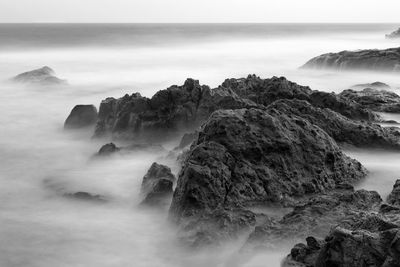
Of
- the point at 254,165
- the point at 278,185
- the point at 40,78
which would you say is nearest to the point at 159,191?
the point at 254,165

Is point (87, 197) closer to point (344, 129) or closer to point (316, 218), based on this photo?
point (316, 218)

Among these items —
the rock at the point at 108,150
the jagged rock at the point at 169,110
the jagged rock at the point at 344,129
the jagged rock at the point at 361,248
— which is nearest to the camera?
the jagged rock at the point at 361,248

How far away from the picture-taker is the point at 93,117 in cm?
1252

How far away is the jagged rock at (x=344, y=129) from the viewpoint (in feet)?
29.7

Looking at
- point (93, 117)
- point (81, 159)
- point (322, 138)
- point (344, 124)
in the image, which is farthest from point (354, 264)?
point (93, 117)

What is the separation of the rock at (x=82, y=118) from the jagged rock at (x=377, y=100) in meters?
6.47

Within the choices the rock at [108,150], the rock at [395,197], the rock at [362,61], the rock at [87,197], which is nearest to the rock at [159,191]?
the rock at [87,197]

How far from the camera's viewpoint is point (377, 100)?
13344mm

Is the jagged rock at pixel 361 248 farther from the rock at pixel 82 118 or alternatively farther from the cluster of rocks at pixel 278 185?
the rock at pixel 82 118

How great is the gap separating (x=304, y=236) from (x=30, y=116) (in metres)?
11.5

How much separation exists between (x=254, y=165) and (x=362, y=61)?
20493 mm

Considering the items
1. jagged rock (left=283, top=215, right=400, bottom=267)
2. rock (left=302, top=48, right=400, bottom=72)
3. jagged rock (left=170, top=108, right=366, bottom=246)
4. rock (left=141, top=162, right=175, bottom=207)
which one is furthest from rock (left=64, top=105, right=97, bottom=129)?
rock (left=302, top=48, right=400, bottom=72)

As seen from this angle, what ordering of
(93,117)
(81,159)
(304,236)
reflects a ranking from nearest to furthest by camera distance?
1. (304,236)
2. (81,159)
3. (93,117)

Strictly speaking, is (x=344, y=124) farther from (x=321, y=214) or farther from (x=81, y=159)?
(x=81, y=159)
